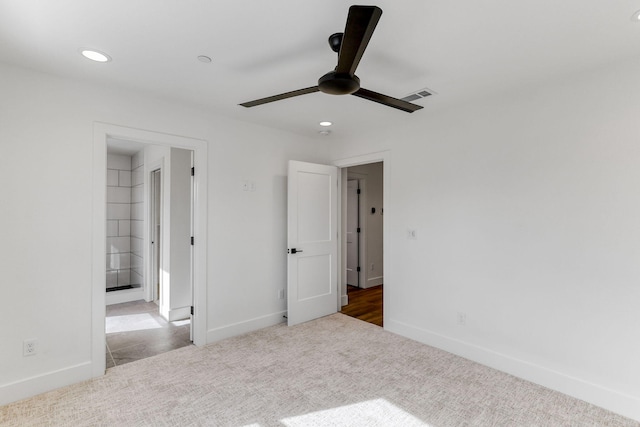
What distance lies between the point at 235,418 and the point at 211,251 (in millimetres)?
1675

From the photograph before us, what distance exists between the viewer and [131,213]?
553cm

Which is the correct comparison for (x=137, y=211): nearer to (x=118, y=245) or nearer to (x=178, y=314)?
(x=118, y=245)

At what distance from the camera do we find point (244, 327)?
3.61m

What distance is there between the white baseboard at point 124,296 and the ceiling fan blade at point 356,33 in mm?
4812

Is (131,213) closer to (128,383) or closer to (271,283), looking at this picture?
(271,283)

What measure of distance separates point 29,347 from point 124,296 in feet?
8.59

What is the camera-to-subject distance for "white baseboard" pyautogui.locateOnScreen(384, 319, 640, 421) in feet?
7.15

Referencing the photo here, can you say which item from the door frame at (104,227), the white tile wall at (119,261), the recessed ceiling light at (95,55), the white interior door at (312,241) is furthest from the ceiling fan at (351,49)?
the white tile wall at (119,261)

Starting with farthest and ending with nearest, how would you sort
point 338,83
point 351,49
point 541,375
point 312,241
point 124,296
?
1. point 124,296
2. point 312,241
3. point 541,375
4. point 338,83
5. point 351,49

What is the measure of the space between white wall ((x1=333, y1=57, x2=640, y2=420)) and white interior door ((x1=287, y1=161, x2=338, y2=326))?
1.05 meters

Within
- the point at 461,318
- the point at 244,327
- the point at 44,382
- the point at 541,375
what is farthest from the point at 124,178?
the point at 541,375

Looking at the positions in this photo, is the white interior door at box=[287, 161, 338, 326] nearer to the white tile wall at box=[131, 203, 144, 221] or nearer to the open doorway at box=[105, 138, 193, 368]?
the open doorway at box=[105, 138, 193, 368]

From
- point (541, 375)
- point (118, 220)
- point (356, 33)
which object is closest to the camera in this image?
point (356, 33)

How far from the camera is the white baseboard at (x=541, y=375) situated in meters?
2.18
